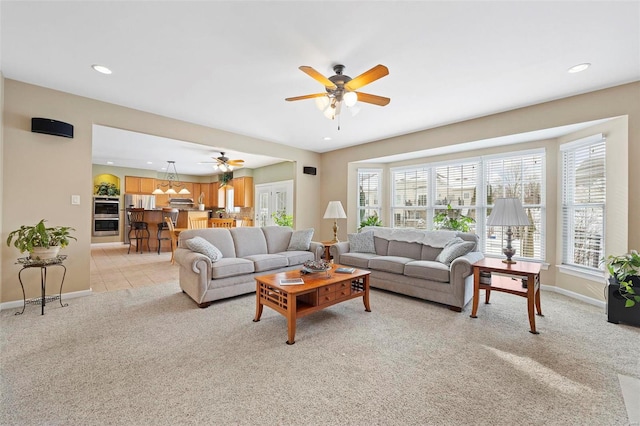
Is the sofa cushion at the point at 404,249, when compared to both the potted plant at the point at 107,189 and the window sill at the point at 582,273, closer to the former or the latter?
the window sill at the point at 582,273

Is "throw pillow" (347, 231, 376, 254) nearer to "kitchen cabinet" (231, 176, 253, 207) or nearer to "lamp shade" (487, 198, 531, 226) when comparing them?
"lamp shade" (487, 198, 531, 226)

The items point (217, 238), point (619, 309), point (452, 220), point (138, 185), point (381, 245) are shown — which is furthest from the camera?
point (138, 185)

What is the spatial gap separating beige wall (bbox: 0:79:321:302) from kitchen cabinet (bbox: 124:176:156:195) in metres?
6.28

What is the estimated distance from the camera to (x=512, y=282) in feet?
10.6

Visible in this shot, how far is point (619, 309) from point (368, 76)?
363 cm

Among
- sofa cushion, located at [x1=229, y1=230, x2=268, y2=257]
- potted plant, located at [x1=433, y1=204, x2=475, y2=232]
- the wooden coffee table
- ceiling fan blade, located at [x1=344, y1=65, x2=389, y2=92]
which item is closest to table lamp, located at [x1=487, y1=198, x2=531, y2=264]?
the wooden coffee table

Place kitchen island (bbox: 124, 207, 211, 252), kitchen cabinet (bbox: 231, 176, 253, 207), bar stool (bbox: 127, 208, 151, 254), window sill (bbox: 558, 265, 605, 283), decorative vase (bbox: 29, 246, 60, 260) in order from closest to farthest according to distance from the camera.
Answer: decorative vase (bbox: 29, 246, 60, 260) < window sill (bbox: 558, 265, 605, 283) < kitchen island (bbox: 124, 207, 211, 252) < bar stool (bbox: 127, 208, 151, 254) < kitchen cabinet (bbox: 231, 176, 253, 207)

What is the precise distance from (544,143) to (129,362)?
5.87 metres

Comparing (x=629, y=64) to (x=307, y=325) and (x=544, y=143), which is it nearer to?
(x=544, y=143)

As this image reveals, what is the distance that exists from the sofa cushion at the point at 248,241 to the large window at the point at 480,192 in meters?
3.06

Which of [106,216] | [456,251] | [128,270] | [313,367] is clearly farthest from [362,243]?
[106,216]

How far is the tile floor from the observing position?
14.4 ft

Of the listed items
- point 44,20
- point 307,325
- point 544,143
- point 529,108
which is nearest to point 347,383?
point 307,325

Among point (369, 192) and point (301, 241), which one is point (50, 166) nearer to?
point (301, 241)
